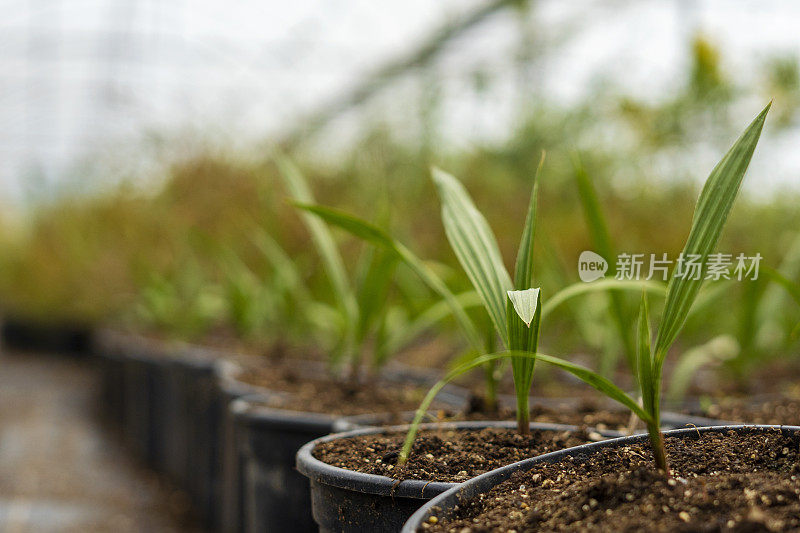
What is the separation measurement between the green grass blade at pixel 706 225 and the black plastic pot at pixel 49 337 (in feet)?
22.9

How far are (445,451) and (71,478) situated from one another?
230 centimetres

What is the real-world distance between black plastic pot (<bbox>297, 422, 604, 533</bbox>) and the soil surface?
1538mm

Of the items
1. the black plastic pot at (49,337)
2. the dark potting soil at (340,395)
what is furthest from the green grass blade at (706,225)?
the black plastic pot at (49,337)

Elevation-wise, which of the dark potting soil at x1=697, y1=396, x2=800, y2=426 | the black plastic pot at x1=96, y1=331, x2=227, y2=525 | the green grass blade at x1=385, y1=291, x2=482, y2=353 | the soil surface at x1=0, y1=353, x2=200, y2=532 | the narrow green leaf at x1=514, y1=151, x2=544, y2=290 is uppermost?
the narrow green leaf at x1=514, y1=151, x2=544, y2=290

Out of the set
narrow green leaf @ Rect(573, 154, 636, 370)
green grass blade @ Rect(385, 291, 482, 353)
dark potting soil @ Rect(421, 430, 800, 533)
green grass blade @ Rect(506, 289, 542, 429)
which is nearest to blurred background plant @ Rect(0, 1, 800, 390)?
green grass blade @ Rect(385, 291, 482, 353)

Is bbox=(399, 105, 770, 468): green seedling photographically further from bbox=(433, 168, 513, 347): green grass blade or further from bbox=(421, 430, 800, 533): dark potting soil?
bbox=(433, 168, 513, 347): green grass blade

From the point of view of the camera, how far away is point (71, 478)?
111 inches

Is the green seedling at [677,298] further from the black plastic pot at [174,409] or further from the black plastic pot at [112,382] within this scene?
the black plastic pot at [112,382]

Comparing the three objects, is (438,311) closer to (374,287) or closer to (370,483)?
(374,287)

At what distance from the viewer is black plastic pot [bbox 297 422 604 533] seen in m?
0.80

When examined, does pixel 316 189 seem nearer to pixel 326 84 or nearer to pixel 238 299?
pixel 238 299

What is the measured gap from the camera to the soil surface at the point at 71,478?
2.31 meters

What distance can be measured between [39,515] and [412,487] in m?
1.94

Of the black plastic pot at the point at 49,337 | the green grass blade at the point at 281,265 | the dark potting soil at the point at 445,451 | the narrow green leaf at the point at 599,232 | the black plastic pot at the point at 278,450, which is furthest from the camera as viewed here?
the black plastic pot at the point at 49,337
